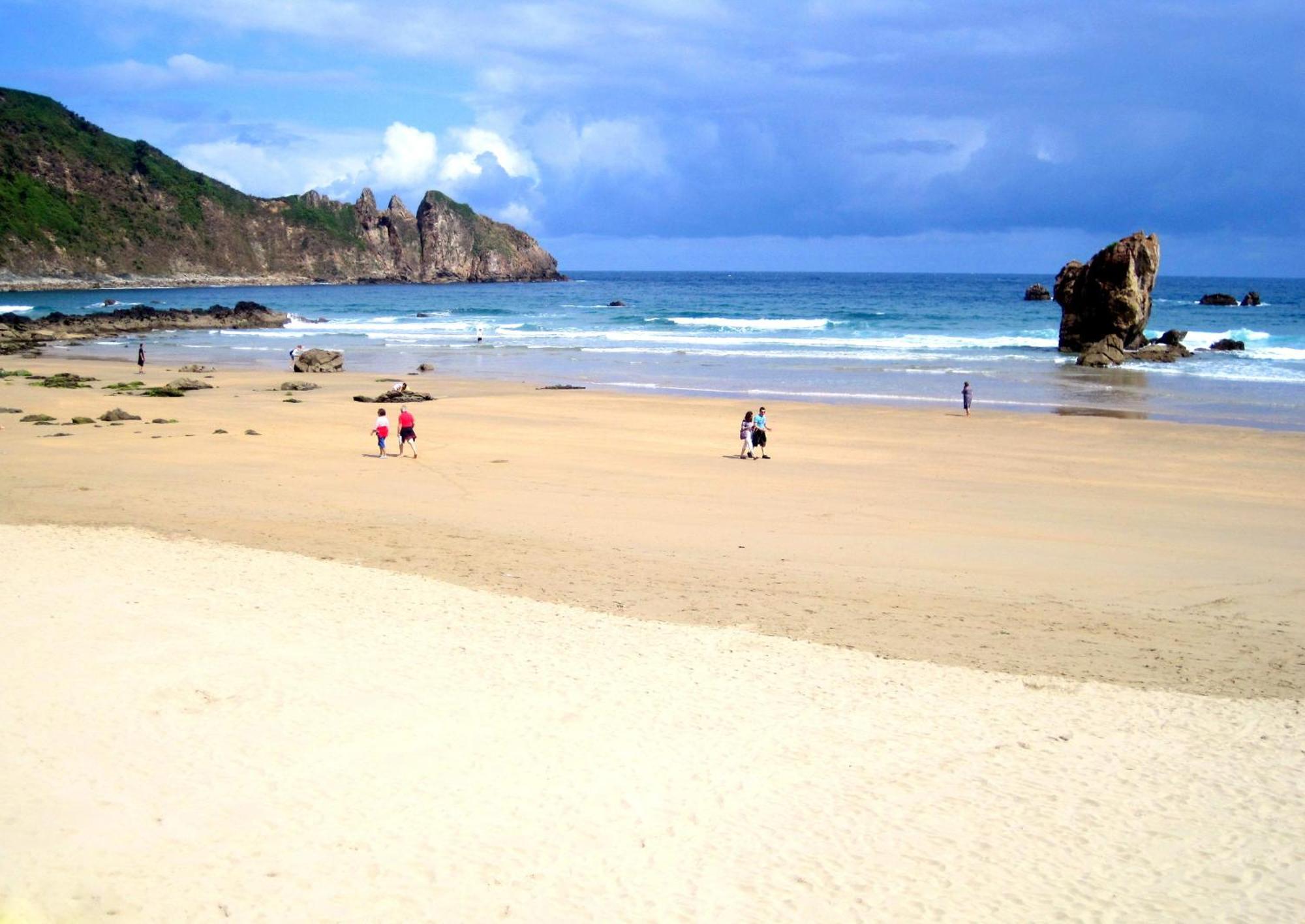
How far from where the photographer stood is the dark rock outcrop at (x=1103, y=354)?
42.8m

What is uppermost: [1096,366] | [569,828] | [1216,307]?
[1216,307]

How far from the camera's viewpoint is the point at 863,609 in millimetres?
10633

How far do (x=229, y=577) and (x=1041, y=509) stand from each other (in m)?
11.3

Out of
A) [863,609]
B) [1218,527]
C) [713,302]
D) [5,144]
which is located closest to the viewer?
[863,609]

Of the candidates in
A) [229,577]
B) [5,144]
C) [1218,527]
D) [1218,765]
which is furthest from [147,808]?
[5,144]

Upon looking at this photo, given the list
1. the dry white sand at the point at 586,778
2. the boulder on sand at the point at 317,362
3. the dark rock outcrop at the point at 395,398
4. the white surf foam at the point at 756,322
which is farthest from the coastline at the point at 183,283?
the dry white sand at the point at 586,778

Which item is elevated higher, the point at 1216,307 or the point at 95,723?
the point at 1216,307

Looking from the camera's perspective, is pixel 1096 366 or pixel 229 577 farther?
pixel 1096 366

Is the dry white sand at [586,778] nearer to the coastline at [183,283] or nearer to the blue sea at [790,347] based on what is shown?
the blue sea at [790,347]

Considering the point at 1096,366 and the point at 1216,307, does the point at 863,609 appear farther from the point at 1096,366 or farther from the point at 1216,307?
the point at 1216,307

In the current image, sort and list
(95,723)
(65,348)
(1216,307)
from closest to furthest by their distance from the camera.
Result: (95,723), (65,348), (1216,307)

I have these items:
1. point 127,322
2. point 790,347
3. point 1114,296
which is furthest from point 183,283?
point 1114,296

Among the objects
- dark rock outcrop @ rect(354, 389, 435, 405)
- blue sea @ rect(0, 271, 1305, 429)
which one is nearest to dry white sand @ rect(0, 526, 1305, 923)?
dark rock outcrop @ rect(354, 389, 435, 405)

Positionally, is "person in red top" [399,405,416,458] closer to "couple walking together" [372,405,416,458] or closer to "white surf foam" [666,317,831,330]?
"couple walking together" [372,405,416,458]
